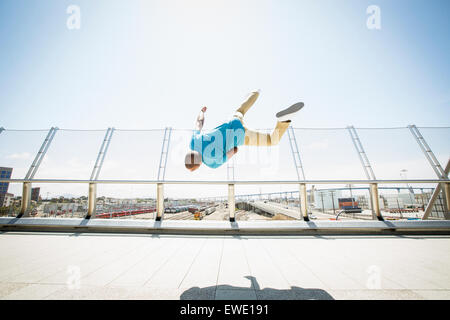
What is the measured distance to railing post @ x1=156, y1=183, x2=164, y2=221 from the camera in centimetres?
393

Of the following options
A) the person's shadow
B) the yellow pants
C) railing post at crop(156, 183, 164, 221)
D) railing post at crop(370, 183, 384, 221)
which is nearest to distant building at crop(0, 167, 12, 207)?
railing post at crop(156, 183, 164, 221)

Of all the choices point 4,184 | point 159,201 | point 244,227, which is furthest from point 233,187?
point 4,184

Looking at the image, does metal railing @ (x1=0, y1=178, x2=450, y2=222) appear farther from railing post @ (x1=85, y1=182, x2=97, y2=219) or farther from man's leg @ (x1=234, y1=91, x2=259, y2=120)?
man's leg @ (x1=234, y1=91, x2=259, y2=120)

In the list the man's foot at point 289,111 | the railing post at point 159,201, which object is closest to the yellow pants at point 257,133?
the man's foot at point 289,111

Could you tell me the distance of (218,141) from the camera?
8.11ft

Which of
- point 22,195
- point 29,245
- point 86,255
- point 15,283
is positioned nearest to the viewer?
point 15,283

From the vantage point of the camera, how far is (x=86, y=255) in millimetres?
2391

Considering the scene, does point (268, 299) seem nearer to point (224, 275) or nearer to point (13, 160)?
point (224, 275)

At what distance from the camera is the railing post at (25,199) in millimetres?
4105

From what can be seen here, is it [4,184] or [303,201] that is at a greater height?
[4,184]

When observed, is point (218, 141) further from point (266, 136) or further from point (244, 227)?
point (244, 227)

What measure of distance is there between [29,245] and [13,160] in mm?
3483

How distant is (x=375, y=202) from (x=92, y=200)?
20.4ft
